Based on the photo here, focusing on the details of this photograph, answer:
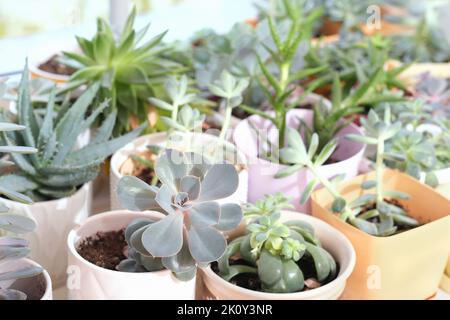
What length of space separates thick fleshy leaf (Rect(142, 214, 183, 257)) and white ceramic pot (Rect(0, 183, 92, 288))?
0.57 ft

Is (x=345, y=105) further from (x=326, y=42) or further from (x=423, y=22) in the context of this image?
(x=423, y=22)

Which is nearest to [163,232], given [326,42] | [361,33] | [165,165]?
[165,165]

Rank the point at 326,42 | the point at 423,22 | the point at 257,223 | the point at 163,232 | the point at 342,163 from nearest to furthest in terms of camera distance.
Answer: the point at 163,232 → the point at 257,223 → the point at 342,163 → the point at 326,42 → the point at 423,22

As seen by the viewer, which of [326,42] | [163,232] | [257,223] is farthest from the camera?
[326,42]

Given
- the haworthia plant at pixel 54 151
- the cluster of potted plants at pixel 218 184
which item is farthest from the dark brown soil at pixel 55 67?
the haworthia plant at pixel 54 151

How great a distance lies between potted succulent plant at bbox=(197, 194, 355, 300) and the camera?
561 mm

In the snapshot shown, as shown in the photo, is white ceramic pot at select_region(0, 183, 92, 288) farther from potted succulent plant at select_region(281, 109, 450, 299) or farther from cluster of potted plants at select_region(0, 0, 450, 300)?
potted succulent plant at select_region(281, 109, 450, 299)

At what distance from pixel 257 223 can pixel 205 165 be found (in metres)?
0.09

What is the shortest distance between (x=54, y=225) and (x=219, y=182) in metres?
0.21

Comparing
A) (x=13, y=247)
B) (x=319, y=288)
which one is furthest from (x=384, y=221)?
(x=13, y=247)

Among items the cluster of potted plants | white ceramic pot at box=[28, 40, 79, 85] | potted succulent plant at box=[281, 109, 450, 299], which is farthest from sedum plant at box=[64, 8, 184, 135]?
potted succulent plant at box=[281, 109, 450, 299]

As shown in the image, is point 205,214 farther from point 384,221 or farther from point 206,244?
point 384,221

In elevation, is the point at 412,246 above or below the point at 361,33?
below

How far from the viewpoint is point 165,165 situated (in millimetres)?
531
